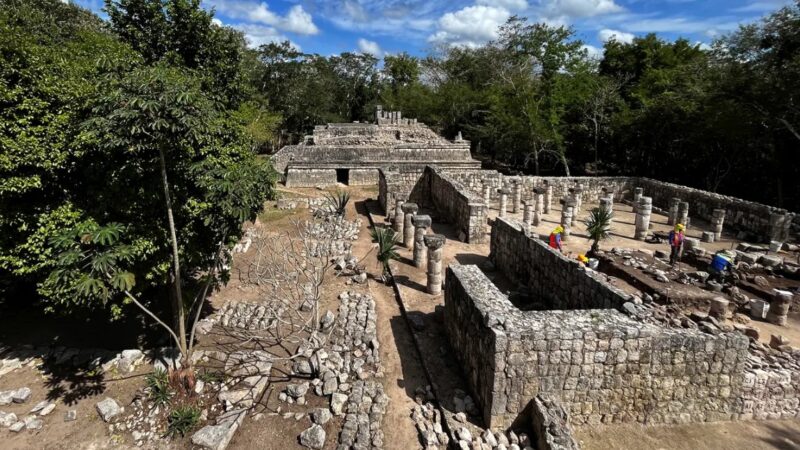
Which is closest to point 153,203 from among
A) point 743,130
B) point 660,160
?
point 743,130

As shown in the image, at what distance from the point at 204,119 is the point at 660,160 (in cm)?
2500

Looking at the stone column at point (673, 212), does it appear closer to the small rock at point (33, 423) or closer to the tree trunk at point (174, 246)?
the tree trunk at point (174, 246)

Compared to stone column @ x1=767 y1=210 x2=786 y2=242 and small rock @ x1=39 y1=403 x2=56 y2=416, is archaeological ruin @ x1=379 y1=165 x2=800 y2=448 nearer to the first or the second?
stone column @ x1=767 y1=210 x2=786 y2=242

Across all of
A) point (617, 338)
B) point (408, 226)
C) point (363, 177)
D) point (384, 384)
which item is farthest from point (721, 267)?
point (363, 177)

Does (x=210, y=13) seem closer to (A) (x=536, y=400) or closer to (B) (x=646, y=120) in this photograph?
(A) (x=536, y=400)

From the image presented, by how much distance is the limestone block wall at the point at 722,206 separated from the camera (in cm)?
1434

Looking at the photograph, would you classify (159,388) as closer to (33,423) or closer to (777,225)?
(33,423)

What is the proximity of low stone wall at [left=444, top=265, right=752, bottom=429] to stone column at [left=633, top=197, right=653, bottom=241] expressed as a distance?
9.25 meters

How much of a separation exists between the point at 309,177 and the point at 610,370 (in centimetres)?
1870

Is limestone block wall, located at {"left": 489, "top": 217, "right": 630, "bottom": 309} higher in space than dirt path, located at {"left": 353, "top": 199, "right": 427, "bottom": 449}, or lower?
higher

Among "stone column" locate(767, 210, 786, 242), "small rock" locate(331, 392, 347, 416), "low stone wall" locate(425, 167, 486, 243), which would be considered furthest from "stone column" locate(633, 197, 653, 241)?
"small rock" locate(331, 392, 347, 416)

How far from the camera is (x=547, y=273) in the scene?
873 cm

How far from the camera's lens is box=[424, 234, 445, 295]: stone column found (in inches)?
375

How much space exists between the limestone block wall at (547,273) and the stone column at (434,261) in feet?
6.14
